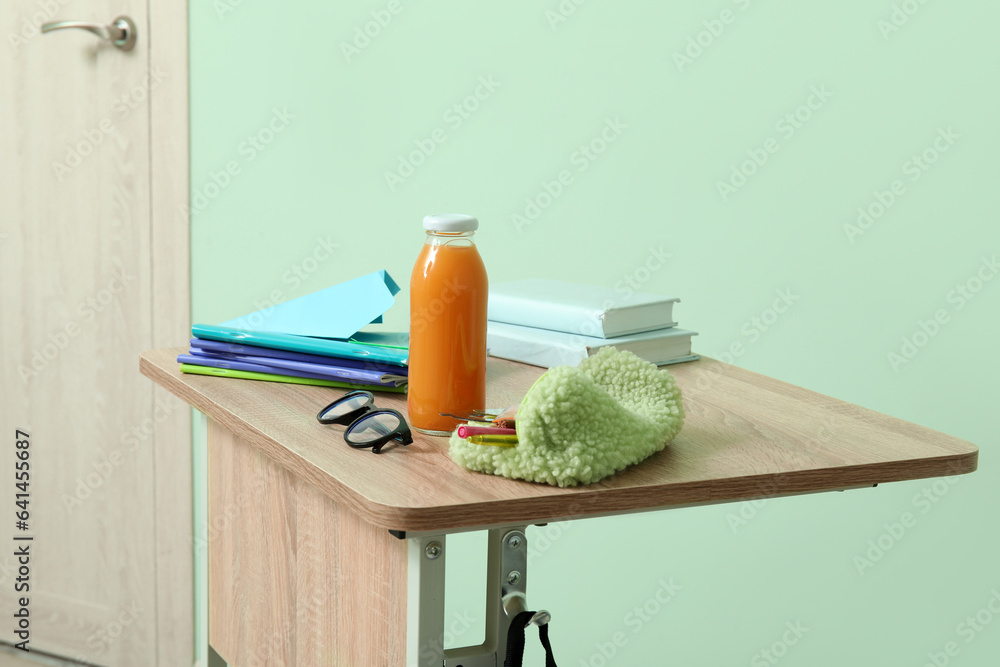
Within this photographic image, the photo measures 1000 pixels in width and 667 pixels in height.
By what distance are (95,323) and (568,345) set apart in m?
1.53

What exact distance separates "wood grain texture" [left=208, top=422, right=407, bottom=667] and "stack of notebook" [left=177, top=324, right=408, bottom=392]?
4.0 inches

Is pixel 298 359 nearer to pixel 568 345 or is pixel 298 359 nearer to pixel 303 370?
pixel 303 370

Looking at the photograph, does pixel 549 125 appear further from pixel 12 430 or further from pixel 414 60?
pixel 12 430

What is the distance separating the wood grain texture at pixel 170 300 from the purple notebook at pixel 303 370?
117cm

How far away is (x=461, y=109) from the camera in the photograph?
204 centimetres

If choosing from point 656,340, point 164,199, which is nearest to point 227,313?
point 164,199

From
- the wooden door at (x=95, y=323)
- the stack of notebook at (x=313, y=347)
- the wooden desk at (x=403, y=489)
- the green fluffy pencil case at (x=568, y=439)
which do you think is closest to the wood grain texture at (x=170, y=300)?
the wooden door at (x=95, y=323)

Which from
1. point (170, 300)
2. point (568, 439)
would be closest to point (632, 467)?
point (568, 439)

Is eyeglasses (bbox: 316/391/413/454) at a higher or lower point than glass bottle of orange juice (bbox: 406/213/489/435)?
lower

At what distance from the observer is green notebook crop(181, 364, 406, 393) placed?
1.17 metres

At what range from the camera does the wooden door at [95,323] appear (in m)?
2.32

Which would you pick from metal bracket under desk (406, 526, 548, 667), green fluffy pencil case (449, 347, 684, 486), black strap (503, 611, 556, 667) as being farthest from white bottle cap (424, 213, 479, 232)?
black strap (503, 611, 556, 667)

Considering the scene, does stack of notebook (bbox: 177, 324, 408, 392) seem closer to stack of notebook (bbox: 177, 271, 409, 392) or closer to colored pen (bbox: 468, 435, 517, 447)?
stack of notebook (bbox: 177, 271, 409, 392)

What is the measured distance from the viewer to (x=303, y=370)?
46.7 inches
